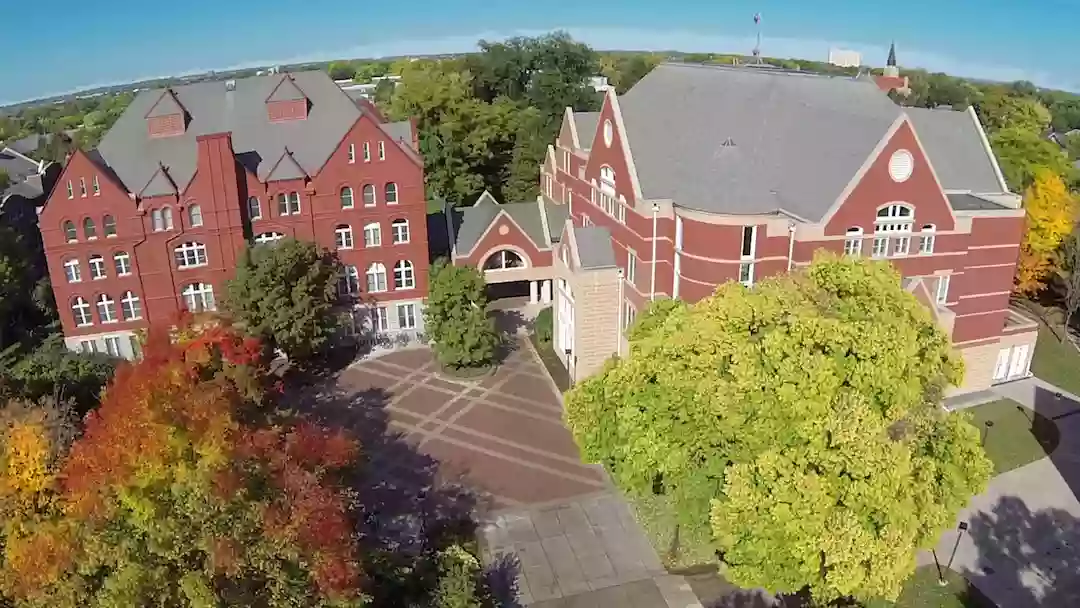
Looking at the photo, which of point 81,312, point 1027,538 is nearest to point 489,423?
point 1027,538

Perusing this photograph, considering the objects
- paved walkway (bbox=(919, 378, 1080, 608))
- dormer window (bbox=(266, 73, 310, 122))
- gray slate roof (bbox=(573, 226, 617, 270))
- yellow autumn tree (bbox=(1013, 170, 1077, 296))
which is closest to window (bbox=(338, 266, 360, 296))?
dormer window (bbox=(266, 73, 310, 122))

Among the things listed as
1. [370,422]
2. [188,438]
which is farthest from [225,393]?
[370,422]

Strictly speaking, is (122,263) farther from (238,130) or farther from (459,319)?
(459,319)

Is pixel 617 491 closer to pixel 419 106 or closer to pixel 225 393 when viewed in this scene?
pixel 225 393

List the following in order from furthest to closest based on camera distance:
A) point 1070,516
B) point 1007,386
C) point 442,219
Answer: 1. point 442,219
2. point 1007,386
3. point 1070,516

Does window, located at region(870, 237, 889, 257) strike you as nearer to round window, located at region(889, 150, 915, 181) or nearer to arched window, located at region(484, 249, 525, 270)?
round window, located at region(889, 150, 915, 181)
